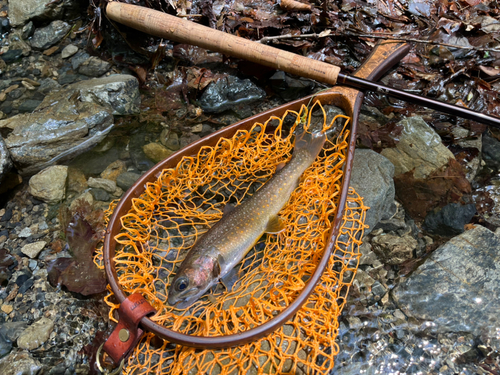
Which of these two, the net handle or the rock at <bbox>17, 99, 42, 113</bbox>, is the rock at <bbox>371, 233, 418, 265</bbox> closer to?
the net handle

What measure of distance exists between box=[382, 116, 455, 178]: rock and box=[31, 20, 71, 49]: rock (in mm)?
5777

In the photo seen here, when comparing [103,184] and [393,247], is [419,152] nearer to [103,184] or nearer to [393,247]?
[393,247]

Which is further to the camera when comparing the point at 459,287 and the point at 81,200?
the point at 81,200

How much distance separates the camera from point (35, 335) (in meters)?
3.52

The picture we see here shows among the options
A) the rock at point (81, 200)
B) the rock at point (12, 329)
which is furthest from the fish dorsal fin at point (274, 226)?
the rock at point (12, 329)

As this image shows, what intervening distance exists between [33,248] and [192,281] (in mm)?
2199

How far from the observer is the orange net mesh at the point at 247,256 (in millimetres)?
2957

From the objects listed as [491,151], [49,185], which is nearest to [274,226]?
[49,185]

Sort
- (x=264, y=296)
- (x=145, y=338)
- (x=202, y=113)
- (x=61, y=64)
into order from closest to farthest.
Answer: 1. (x=145, y=338)
2. (x=264, y=296)
3. (x=202, y=113)
4. (x=61, y=64)

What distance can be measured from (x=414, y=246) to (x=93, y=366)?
11.6 ft

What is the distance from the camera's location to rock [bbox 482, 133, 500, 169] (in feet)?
16.7

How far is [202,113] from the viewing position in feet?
18.4

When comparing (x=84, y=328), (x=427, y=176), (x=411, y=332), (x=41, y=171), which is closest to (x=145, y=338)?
(x=84, y=328)

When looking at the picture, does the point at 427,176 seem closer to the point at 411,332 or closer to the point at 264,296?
the point at 411,332
